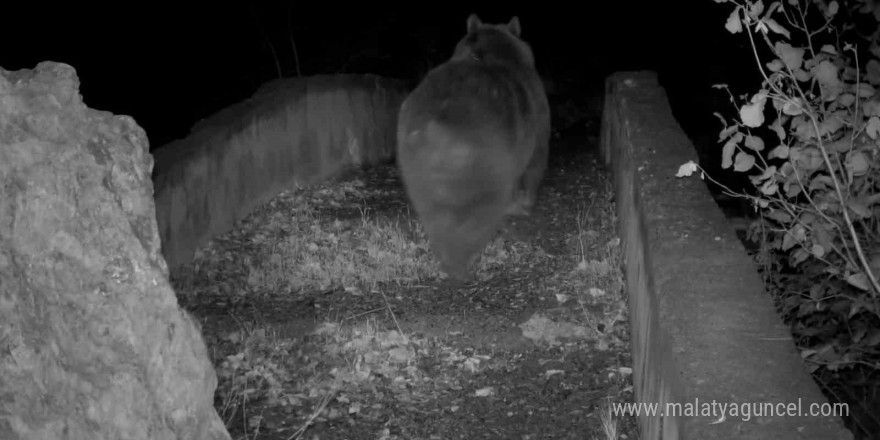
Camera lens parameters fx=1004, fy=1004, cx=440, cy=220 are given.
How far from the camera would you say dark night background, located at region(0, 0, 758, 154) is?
13.1 meters

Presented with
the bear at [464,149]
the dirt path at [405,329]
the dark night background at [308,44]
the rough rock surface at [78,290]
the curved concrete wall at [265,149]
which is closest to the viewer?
the rough rock surface at [78,290]

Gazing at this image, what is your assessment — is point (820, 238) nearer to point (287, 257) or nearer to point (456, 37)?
point (287, 257)

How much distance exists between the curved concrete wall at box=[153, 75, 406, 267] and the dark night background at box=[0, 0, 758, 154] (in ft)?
13.2

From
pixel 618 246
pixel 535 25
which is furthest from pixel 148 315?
pixel 535 25

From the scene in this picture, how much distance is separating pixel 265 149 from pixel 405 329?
8.57 ft

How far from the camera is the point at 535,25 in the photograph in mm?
16453

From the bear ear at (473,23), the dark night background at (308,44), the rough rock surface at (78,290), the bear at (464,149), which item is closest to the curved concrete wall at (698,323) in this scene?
the bear at (464,149)

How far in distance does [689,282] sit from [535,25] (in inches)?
519

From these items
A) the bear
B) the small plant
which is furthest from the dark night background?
the small plant

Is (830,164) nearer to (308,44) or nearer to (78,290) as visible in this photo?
(78,290)

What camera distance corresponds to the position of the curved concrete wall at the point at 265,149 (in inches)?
230

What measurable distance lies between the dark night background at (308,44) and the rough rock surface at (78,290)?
9.46 metres

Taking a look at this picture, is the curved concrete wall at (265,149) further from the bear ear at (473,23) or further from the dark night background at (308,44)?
the dark night background at (308,44)

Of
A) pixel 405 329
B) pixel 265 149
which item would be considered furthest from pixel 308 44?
pixel 405 329
